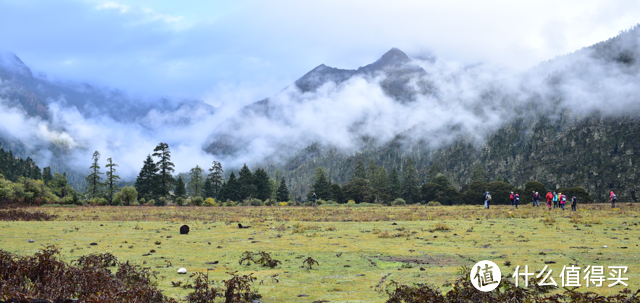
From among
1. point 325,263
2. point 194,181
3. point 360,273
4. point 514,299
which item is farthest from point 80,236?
point 194,181

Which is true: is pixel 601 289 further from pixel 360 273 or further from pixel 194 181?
pixel 194 181

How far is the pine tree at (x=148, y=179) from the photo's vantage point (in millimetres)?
88562

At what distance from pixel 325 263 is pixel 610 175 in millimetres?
206125

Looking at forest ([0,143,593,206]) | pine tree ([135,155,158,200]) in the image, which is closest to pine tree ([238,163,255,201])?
forest ([0,143,593,206])

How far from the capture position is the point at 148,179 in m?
89.4

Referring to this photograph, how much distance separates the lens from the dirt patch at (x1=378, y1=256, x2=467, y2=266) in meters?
11.4

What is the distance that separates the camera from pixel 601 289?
779cm

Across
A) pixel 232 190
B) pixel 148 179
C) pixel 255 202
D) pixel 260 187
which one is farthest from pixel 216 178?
pixel 255 202

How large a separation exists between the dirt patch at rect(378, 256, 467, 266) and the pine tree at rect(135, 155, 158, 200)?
86.9 meters

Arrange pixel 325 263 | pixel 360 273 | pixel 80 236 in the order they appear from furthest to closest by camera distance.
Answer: pixel 80 236
pixel 325 263
pixel 360 273

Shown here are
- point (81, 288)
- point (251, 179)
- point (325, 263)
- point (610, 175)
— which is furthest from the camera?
point (610, 175)

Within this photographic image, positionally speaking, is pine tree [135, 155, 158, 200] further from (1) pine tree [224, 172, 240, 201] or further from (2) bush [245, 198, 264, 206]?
(2) bush [245, 198, 264, 206]

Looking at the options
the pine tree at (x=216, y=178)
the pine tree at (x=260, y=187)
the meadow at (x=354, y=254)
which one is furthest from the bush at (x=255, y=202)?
the meadow at (x=354, y=254)

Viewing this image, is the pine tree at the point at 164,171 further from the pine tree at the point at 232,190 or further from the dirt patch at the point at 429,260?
the dirt patch at the point at 429,260
